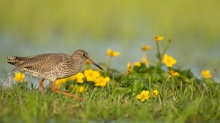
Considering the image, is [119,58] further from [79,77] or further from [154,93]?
[154,93]

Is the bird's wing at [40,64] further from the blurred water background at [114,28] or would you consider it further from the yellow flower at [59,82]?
the blurred water background at [114,28]

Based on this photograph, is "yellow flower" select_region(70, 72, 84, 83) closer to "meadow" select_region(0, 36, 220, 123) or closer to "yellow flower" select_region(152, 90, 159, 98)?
"meadow" select_region(0, 36, 220, 123)

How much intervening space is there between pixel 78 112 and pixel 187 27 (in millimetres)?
8652

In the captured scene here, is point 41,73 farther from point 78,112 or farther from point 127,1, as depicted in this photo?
point 127,1

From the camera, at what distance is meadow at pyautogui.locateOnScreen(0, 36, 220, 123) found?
737 centimetres

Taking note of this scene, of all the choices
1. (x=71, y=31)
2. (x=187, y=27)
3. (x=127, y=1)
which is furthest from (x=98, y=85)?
(x=127, y=1)

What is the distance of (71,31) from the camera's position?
15.0 metres

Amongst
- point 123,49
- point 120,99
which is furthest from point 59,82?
point 123,49

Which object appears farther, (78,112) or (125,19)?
(125,19)

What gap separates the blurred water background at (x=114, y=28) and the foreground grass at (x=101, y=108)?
305 centimetres

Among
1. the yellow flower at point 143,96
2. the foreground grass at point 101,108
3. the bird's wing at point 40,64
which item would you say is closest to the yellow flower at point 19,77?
the bird's wing at point 40,64

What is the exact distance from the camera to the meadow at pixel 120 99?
7371 millimetres

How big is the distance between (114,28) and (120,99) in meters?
7.16

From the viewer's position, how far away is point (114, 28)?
15352 millimetres
